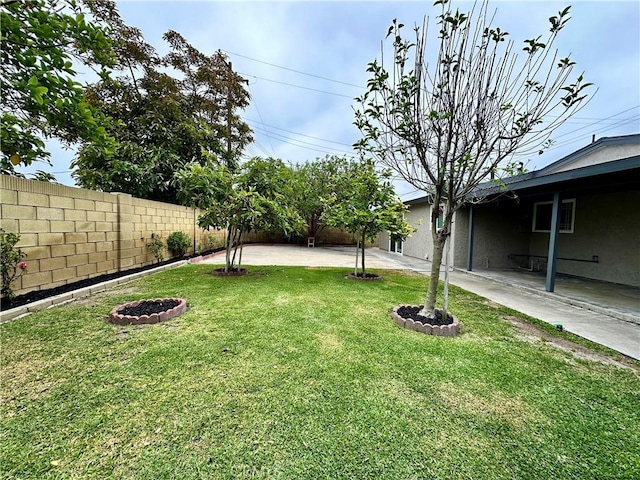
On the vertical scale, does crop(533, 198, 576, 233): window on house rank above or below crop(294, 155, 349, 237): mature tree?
below

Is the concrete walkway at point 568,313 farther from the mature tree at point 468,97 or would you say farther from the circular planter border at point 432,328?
the mature tree at point 468,97

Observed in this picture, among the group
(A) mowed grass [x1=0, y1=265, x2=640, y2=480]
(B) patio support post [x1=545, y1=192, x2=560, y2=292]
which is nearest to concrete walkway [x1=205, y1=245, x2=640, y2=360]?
(B) patio support post [x1=545, y1=192, x2=560, y2=292]

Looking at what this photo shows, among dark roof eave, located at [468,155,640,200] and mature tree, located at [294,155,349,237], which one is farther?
mature tree, located at [294,155,349,237]

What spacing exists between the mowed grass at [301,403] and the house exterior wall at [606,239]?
18.1ft

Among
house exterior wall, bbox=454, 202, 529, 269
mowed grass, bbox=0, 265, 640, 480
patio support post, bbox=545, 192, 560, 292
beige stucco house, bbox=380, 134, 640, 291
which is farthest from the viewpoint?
house exterior wall, bbox=454, 202, 529, 269

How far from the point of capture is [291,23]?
281 inches

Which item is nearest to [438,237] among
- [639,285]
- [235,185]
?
[235,185]

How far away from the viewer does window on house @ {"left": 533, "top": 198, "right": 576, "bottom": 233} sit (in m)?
7.99

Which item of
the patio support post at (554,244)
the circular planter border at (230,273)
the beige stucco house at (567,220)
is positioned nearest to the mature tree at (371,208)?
the beige stucco house at (567,220)

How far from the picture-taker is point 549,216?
347 inches

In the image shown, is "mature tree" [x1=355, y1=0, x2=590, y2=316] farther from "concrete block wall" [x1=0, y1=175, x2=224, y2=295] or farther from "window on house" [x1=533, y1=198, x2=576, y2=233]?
"window on house" [x1=533, y1=198, x2=576, y2=233]

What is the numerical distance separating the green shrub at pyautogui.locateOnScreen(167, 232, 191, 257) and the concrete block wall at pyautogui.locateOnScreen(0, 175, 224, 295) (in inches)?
44.4

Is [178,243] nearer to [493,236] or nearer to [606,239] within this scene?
[493,236]

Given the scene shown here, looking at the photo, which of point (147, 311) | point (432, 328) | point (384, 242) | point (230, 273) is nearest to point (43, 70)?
point (147, 311)
